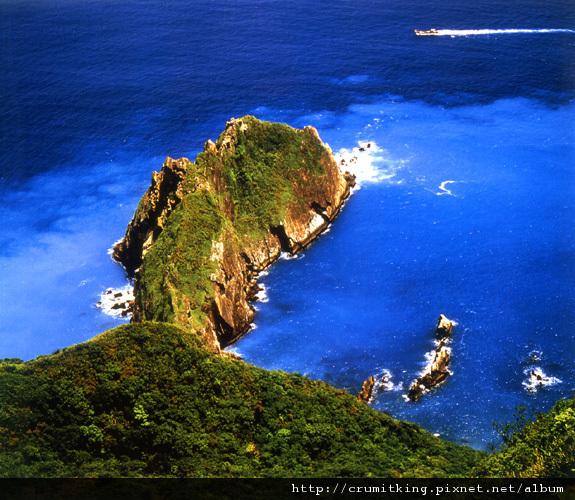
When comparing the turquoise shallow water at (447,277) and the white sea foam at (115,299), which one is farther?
the white sea foam at (115,299)

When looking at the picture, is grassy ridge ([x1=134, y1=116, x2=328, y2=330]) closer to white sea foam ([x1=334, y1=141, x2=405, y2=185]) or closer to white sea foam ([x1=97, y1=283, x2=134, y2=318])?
white sea foam ([x1=97, y1=283, x2=134, y2=318])

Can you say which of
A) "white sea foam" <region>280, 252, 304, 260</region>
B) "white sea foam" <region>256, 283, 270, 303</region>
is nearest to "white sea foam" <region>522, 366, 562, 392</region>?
"white sea foam" <region>256, 283, 270, 303</region>

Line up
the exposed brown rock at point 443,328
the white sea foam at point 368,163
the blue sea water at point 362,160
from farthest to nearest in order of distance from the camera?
the white sea foam at point 368,163
the blue sea water at point 362,160
the exposed brown rock at point 443,328

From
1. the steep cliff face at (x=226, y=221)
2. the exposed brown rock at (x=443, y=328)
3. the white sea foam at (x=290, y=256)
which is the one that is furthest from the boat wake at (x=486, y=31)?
the exposed brown rock at (x=443, y=328)

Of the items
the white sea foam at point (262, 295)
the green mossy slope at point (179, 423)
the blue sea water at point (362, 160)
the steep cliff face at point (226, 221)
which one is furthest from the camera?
the white sea foam at point (262, 295)

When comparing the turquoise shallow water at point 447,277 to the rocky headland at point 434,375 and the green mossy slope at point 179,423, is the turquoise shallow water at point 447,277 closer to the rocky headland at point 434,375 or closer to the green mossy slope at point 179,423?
the rocky headland at point 434,375
